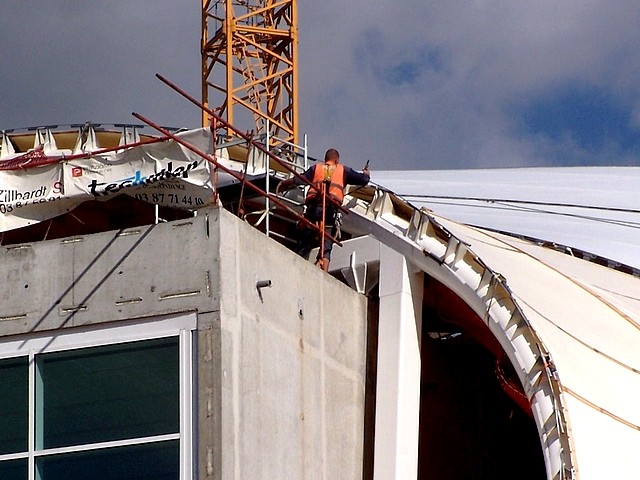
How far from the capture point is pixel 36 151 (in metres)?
26.9

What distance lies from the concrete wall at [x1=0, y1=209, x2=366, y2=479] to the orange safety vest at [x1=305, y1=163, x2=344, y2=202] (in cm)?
203

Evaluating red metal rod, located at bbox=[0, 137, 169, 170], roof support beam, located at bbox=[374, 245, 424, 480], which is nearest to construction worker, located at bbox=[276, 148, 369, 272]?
roof support beam, located at bbox=[374, 245, 424, 480]

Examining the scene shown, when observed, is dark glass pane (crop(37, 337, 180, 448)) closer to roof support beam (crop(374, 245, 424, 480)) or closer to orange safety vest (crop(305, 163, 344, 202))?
roof support beam (crop(374, 245, 424, 480))

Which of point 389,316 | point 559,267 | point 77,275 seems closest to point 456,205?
point 559,267

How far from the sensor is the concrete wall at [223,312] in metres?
22.0

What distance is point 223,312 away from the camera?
22250 millimetres

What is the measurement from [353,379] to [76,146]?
5.89m

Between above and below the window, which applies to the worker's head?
above

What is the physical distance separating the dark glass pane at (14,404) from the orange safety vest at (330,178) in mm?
5472

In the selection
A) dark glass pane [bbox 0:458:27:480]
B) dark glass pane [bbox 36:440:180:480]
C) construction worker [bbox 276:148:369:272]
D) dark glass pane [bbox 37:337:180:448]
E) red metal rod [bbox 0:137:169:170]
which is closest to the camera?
dark glass pane [bbox 36:440:180:480]

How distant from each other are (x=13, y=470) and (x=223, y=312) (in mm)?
3367

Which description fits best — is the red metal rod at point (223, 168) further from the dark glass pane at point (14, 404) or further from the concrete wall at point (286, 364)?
the dark glass pane at point (14, 404)

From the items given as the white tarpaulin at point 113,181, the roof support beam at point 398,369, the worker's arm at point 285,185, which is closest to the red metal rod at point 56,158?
the white tarpaulin at point 113,181

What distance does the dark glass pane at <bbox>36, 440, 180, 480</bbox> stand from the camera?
2192 cm
